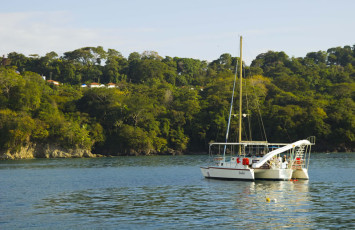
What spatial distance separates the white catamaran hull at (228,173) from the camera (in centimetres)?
4453

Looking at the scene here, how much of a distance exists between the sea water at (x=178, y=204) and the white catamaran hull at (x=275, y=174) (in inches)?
33.9

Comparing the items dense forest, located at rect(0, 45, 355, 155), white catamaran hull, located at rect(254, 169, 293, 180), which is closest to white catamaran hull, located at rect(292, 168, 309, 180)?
white catamaran hull, located at rect(254, 169, 293, 180)

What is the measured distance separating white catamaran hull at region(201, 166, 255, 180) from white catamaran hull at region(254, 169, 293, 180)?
1.44m

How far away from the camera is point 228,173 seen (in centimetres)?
4575

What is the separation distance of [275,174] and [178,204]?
53.2 feet

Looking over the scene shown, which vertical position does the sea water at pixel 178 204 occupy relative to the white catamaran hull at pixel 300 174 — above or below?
below

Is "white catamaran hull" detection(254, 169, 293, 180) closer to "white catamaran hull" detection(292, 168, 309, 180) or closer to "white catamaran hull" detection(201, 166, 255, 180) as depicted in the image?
"white catamaran hull" detection(201, 166, 255, 180)

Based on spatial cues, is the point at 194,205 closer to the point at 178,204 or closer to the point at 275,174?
the point at 178,204

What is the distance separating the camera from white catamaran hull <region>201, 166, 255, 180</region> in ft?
146

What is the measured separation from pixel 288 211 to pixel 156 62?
139436 mm

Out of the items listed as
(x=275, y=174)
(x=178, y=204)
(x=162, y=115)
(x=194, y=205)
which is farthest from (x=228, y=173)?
(x=162, y=115)

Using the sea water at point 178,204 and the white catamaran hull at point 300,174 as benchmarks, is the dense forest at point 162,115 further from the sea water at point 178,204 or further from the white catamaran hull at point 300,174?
the sea water at point 178,204

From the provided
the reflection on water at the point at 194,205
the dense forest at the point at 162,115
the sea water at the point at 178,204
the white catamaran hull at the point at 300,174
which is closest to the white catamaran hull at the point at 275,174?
the sea water at the point at 178,204

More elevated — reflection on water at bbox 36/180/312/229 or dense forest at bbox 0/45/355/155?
dense forest at bbox 0/45/355/155
